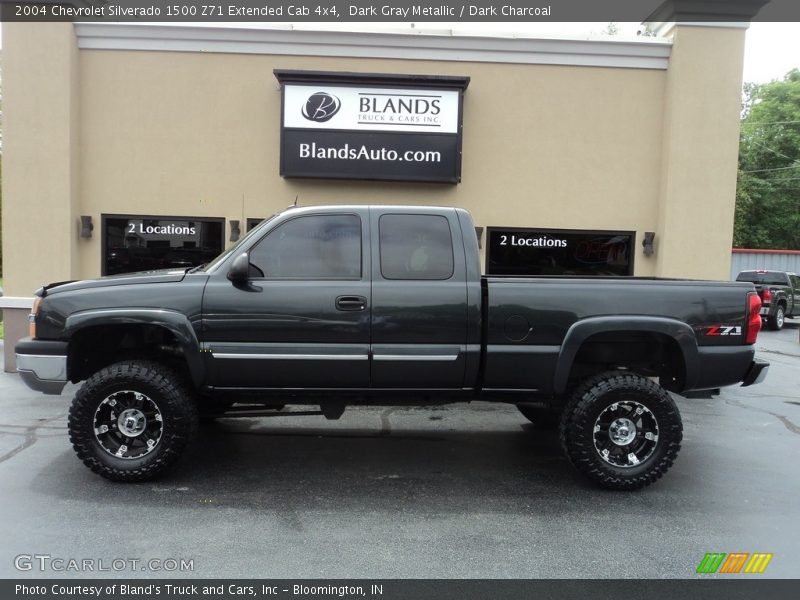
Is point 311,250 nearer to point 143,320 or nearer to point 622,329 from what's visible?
point 143,320

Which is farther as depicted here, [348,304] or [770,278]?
[770,278]

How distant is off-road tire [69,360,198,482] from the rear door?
59.7 inches

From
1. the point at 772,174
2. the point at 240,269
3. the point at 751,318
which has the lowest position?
the point at 751,318

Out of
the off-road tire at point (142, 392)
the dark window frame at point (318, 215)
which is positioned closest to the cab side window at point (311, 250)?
the dark window frame at point (318, 215)

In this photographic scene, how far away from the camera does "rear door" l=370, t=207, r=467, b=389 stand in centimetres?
471

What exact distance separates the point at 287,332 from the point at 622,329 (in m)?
2.54

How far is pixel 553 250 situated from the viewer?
9.14 metres

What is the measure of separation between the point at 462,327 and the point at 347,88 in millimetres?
5332

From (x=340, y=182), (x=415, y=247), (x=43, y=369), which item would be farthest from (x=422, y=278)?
(x=340, y=182)

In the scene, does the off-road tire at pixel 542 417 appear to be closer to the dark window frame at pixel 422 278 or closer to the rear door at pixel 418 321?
the rear door at pixel 418 321

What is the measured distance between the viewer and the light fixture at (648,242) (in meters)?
9.07

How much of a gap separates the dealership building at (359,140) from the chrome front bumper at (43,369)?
4436 mm

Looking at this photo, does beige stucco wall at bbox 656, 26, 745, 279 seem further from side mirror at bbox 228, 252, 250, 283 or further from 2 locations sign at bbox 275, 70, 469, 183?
side mirror at bbox 228, 252, 250, 283

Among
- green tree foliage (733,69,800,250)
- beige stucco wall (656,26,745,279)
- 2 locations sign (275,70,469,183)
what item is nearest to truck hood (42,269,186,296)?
2 locations sign (275,70,469,183)
